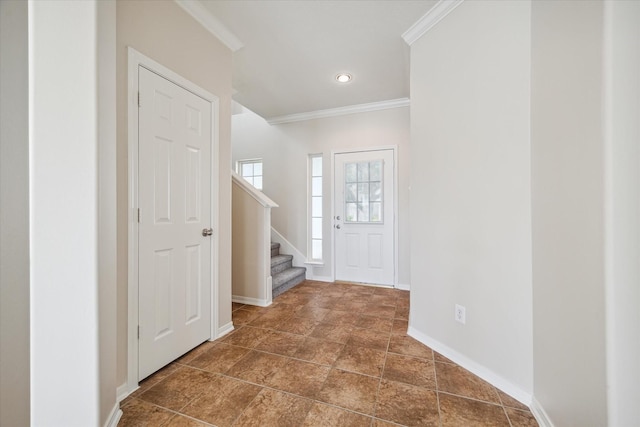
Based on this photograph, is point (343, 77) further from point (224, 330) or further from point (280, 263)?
point (224, 330)

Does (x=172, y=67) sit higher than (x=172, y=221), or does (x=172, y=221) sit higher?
(x=172, y=67)

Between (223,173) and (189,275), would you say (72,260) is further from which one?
(223,173)

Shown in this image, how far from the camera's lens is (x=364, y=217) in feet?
12.6

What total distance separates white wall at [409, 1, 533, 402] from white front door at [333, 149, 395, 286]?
4.70 feet

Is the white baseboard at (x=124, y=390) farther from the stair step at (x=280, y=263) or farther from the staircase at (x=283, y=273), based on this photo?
the stair step at (x=280, y=263)

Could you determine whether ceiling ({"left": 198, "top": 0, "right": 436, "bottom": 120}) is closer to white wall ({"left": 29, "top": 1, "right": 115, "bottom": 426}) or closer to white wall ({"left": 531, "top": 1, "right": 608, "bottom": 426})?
white wall ({"left": 531, "top": 1, "right": 608, "bottom": 426})

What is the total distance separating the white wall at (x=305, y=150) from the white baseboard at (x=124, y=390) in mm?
2751

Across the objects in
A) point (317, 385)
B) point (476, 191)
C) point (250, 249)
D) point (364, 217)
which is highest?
point (476, 191)

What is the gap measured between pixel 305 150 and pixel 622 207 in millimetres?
3623

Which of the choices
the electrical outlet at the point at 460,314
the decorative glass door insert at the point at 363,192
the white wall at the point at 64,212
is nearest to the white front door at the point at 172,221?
the white wall at the point at 64,212

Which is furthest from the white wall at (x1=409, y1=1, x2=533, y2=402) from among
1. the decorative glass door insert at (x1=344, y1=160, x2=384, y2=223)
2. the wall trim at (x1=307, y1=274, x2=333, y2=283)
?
the wall trim at (x1=307, y1=274, x2=333, y2=283)

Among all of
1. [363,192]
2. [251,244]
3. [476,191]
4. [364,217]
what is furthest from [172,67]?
[364,217]

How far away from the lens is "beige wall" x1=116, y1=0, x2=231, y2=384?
1.46 metres

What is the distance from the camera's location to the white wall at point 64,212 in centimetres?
95
